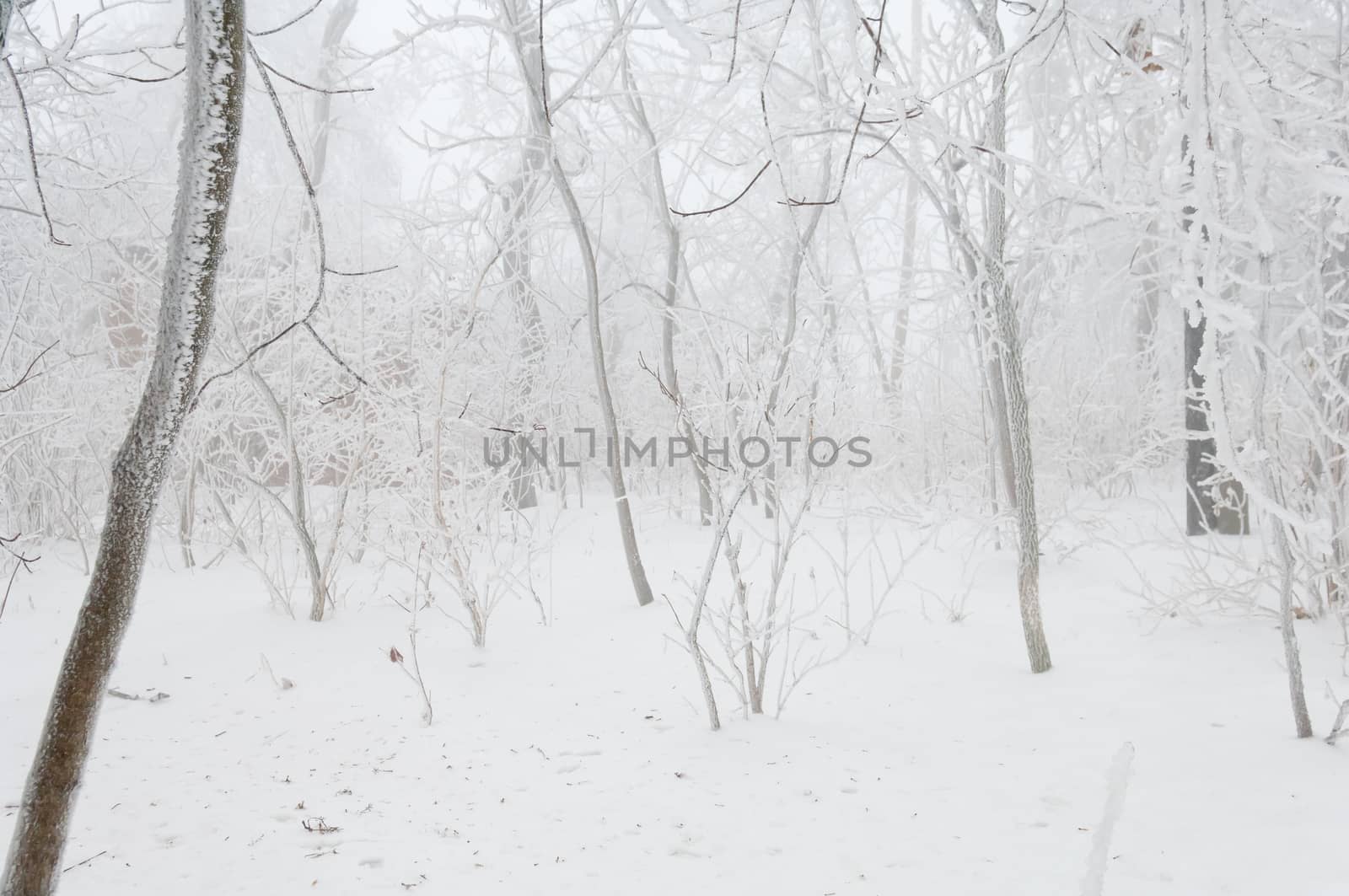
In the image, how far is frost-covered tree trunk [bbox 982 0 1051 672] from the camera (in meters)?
3.27

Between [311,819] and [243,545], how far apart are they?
3076 millimetres

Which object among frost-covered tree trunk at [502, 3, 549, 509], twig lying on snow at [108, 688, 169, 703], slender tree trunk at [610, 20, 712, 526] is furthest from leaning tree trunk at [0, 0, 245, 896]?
frost-covered tree trunk at [502, 3, 549, 509]

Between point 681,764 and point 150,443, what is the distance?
73.5 inches

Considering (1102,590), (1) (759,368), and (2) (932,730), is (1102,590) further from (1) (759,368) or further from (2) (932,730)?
(1) (759,368)

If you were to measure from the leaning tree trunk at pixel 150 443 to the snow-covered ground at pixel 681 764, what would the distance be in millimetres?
557

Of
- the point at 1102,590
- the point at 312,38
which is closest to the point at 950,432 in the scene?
the point at 1102,590

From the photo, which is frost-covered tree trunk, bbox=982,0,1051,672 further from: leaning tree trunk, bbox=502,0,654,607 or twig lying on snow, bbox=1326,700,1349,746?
leaning tree trunk, bbox=502,0,654,607

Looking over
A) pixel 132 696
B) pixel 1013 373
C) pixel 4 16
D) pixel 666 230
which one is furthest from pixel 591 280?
pixel 4 16

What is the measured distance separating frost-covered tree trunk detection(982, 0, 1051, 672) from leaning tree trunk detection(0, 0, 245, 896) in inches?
108

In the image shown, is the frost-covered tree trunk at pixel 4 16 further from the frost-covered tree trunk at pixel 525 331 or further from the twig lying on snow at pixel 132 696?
the frost-covered tree trunk at pixel 525 331

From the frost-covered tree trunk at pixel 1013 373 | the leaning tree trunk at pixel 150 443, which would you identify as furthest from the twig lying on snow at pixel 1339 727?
the leaning tree trunk at pixel 150 443

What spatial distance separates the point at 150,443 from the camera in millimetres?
1496

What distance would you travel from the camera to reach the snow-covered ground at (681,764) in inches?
77.9

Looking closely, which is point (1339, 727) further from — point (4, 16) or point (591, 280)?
point (591, 280)
